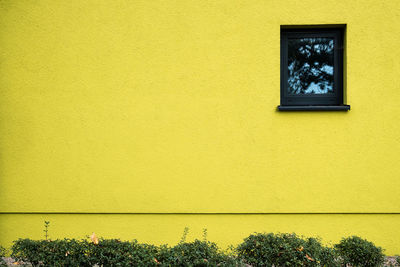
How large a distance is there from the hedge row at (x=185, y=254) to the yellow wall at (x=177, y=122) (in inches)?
37.7

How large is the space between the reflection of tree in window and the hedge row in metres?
2.03

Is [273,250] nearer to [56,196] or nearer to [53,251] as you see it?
[53,251]

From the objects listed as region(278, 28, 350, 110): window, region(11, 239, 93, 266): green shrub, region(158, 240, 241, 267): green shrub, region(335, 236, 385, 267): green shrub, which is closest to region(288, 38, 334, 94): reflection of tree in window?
region(278, 28, 350, 110): window

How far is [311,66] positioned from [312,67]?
0.02 m

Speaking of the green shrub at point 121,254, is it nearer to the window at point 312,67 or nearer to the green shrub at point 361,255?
the green shrub at point 361,255

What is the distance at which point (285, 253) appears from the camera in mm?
2590

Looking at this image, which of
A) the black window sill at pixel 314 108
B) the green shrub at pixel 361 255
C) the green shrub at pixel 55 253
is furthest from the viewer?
the black window sill at pixel 314 108

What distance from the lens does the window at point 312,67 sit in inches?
150

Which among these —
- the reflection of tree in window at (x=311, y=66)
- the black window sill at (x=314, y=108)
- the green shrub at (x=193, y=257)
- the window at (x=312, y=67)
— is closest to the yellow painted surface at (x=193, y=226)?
the green shrub at (x=193, y=257)

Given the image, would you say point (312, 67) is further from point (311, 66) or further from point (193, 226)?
point (193, 226)

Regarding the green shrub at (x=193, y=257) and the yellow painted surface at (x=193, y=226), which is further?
the yellow painted surface at (x=193, y=226)

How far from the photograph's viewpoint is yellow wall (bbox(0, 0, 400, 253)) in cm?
364

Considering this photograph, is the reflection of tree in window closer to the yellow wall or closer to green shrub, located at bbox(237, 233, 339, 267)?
the yellow wall

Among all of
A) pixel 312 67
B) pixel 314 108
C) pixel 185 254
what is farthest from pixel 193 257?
pixel 312 67
